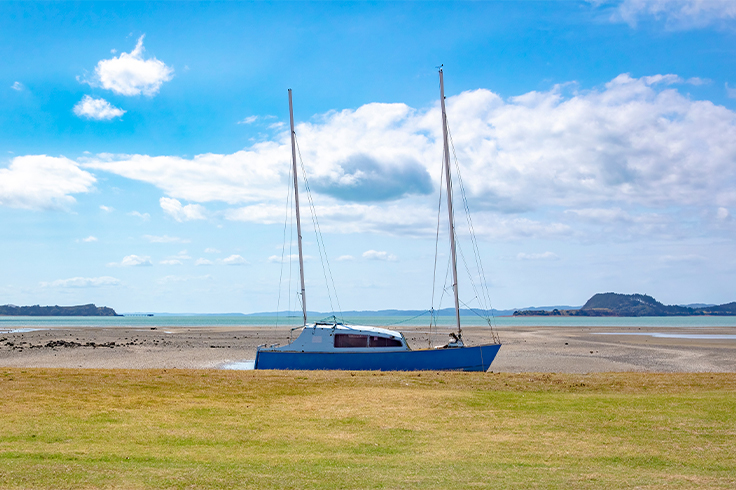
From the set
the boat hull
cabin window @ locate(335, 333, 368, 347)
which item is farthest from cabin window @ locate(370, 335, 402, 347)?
the boat hull

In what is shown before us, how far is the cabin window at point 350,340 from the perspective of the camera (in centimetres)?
2738

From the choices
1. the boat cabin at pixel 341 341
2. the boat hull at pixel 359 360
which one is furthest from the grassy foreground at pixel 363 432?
the boat cabin at pixel 341 341

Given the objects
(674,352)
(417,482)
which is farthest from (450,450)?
(674,352)

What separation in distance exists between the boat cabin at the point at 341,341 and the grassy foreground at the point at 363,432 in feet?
27.9

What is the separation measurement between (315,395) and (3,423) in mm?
7311

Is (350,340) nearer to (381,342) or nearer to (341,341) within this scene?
(341,341)

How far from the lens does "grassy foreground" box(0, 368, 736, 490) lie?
8.53 meters

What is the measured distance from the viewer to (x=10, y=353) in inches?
1708

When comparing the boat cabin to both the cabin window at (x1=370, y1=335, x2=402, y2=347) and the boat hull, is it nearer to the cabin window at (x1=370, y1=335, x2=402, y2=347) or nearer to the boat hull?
the cabin window at (x1=370, y1=335, x2=402, y2=347)

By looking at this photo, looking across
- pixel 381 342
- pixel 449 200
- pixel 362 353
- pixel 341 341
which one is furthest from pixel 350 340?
pixel 449 200

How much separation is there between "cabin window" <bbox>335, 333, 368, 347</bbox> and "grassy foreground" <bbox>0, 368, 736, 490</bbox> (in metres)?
8.56

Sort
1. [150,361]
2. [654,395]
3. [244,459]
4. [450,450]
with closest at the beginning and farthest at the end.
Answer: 1. [244,459]
2. [450,450]
3. [654,395]
4. [150,361]

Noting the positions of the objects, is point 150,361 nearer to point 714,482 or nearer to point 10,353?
point 10,353

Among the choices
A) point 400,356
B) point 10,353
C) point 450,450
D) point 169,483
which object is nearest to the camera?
point 169,483
